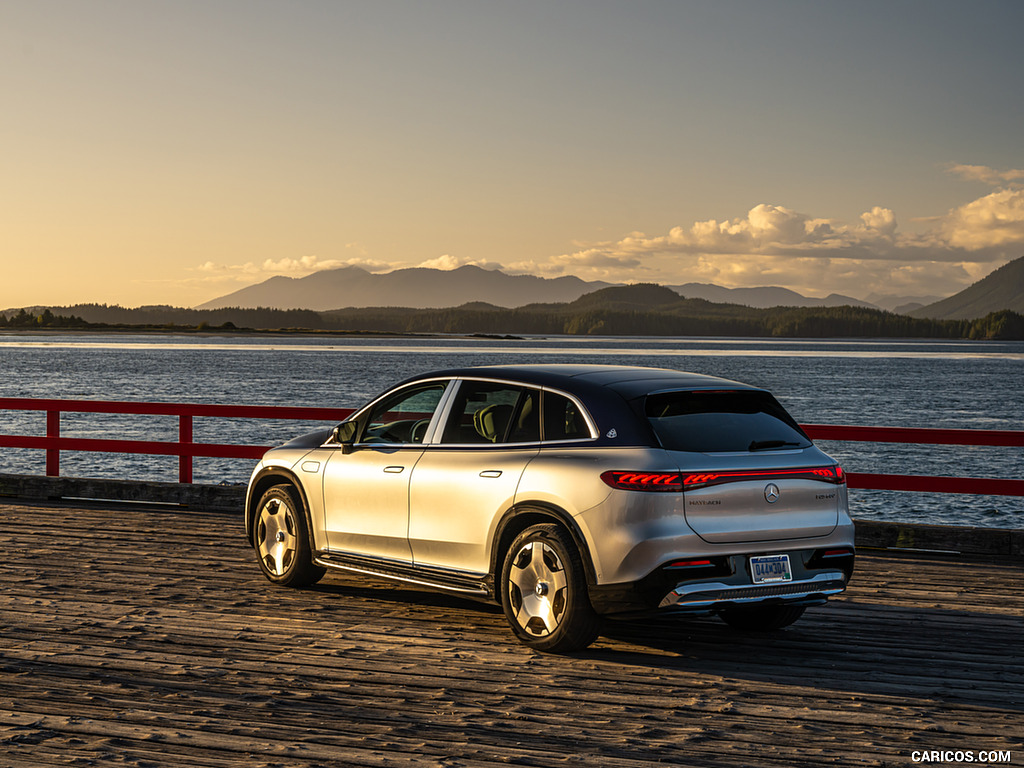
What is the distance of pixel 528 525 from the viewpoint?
23.6ft

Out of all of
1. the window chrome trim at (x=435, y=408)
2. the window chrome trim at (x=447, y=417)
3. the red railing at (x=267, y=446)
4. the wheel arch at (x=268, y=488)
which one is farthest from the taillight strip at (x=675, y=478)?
the red railing at (x=267, y=446)

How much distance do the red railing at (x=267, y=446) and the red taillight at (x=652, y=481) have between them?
3.64 metres

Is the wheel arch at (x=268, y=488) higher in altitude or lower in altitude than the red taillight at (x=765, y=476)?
lower

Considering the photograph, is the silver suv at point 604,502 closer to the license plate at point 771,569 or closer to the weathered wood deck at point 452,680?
the license plate at point 771,569

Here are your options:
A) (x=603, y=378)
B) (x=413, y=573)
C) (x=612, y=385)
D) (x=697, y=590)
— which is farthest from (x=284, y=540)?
(x=697, y=590)

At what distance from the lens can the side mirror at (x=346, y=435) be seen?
8531 mm

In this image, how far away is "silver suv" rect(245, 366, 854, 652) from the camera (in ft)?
21.5

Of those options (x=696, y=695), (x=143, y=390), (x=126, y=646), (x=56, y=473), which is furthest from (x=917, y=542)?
(x=143, y=390)

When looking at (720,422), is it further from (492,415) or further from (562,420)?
(492,415)

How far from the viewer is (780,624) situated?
7.71m

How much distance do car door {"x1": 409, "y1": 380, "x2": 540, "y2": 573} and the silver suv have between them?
0.01m

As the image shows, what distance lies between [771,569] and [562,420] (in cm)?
156

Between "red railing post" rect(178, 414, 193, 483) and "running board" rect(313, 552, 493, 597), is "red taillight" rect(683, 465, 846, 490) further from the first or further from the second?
"red railing post" rect(178, 414, 193, 483)

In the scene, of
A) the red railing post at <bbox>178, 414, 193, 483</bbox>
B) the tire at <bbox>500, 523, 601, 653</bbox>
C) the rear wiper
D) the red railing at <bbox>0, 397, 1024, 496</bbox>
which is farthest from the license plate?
the red railing post at <bbox>178, 414, 193, 483</bbox>
